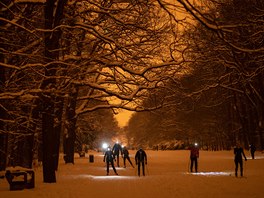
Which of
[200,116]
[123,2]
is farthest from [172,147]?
[123,2]

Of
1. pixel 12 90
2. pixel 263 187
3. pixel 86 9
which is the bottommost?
pixel 263 187

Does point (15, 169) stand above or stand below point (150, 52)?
below

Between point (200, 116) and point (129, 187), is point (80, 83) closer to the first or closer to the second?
point (129, 187)

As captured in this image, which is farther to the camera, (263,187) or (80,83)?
(80,83)

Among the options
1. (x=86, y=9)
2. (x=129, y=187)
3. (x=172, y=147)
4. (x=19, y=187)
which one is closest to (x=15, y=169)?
(x=19, y=187)

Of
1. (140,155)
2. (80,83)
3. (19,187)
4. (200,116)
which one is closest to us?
(19,187)

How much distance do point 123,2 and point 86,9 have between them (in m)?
1.96

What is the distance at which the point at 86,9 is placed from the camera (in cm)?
1972

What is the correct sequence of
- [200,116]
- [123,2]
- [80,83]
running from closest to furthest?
1. [80,83]
2. [123,2]
3. [200,116]

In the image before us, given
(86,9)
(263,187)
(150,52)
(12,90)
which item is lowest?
(263,187)

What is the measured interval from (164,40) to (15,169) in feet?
32.2

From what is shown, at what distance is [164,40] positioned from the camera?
21797 mm

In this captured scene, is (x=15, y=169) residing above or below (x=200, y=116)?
below

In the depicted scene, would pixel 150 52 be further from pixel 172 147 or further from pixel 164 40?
pixel 172 147
